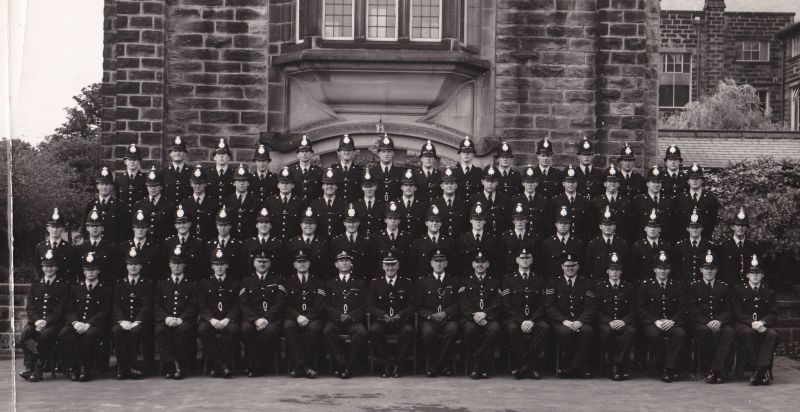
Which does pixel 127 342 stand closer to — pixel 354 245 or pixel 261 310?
pixel 261 310

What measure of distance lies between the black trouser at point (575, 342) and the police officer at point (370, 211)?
247 centimetres

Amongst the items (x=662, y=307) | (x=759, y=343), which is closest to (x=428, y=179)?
(x=662, y=307)

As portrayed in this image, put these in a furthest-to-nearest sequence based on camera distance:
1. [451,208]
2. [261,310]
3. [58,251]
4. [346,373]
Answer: [451,208] → [58,251] → [261,310] → [346,373]

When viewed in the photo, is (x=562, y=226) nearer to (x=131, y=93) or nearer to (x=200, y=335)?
(x=200, y=335)

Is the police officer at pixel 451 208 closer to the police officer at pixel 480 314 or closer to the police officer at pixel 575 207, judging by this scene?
the police officer at pixel 480 314

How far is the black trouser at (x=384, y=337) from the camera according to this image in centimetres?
1297

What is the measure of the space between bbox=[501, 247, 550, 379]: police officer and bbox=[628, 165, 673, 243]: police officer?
1526 mm

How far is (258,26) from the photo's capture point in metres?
16.6

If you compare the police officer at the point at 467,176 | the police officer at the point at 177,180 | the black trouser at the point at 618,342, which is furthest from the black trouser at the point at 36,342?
the black trouser at the point at 618,342

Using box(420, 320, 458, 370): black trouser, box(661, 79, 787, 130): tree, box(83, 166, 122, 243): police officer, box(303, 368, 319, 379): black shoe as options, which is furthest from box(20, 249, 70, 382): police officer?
box(661, 79, 787, 130): tree

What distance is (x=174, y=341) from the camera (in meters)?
12.8

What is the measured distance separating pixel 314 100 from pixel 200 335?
15.9 feet

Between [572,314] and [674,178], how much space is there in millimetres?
2510

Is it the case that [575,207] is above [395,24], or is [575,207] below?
below
